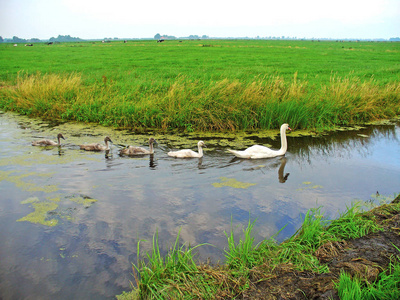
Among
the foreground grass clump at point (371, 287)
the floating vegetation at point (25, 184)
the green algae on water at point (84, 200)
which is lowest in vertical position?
the green algae on water at point (84, 200)

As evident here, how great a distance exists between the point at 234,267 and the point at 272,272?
0.54 metres

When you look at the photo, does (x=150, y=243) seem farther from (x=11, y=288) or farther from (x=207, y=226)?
(x=11, y=288)

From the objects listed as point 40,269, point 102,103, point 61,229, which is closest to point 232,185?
point 61,229

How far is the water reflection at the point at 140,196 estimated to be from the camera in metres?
5.05

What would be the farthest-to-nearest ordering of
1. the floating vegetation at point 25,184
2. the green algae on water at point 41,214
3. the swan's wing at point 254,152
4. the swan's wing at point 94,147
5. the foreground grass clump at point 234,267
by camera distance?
the swan's wing at point 94,147 < the swan's wing at point 254,152 < the floating vegetation at point 25,184 < the green algae on water at point 41,214 < the foreground grass clump at point 234,267

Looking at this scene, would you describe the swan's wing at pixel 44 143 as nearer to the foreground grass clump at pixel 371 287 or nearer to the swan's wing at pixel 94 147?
the swan's wing at pixel 94 147

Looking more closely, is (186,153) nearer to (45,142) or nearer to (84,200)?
(84,200)

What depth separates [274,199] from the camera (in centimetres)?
728

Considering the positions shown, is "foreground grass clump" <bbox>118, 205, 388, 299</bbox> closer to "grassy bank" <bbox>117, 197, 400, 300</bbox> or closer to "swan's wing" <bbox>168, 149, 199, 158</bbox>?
"grassy bank" <bbox>117, 197, 400, 300</bbox>

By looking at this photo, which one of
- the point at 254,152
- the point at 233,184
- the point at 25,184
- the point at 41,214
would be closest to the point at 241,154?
the point at 254,152

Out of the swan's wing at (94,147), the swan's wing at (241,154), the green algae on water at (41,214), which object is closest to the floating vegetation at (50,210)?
the green algae on water at (41,214)

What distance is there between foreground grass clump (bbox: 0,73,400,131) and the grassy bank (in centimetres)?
768

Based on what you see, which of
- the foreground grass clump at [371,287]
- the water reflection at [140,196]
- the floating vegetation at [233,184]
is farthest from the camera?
the floating vegetation at [233,184]

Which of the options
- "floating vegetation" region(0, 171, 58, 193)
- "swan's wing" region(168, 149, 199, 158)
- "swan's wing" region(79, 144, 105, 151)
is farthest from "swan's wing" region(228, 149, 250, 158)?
"floating vegetation" region(0, 171, 58, 193)
